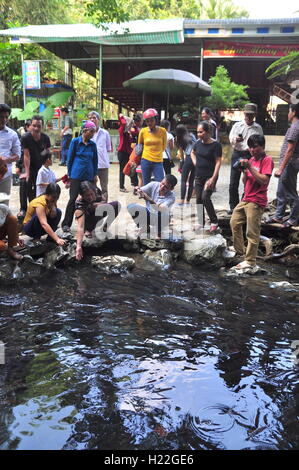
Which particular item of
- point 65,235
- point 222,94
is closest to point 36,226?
point 65,235

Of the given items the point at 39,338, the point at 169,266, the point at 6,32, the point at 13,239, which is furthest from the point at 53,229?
the point at 6,32

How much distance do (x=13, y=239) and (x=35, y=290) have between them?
862 millimetres

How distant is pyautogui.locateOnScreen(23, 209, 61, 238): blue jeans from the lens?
564 cm

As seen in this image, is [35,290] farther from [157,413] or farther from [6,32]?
[6,32]

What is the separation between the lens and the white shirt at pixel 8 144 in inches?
232

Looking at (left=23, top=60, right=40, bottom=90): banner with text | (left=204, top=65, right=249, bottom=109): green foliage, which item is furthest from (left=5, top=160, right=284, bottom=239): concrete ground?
(left=23, top=60, right=40, bottom=90): banner with text

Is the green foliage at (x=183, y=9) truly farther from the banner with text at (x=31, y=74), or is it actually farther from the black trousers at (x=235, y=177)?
the black trousers at (x=235, y=177)

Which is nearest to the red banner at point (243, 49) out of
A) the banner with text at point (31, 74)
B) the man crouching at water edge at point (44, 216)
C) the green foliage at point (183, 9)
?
the banner with text at point (31, 74)

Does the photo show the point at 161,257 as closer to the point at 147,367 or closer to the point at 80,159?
the point at 80,159

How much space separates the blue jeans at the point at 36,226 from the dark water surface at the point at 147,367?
917 mm

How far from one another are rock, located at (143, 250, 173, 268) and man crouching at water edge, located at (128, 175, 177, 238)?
0.34 m

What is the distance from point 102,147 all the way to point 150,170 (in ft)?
3.36

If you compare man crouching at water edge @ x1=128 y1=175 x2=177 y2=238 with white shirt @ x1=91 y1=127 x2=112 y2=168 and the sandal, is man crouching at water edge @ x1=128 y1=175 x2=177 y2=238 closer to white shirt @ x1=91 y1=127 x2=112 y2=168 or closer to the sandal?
white shirt @ x1=91 y1=127 x2=112 y2=168

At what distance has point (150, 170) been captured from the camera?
709 cm
